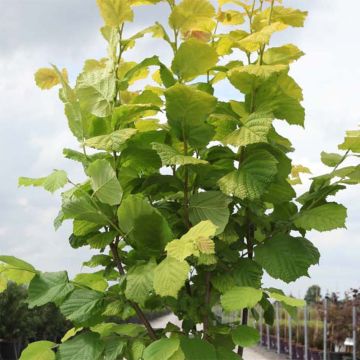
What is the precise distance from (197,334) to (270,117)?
799 mm

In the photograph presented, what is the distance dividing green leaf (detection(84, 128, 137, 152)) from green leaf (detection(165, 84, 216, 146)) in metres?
0.17

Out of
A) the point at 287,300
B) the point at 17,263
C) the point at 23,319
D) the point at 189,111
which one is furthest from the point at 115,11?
the point at 23,319

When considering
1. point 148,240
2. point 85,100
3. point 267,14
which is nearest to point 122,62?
point 85,100

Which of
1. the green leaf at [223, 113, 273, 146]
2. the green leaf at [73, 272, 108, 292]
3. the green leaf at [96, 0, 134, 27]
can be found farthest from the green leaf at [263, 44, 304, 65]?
the green leaf at [73, 272, 108, 292]

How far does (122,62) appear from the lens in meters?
2.47

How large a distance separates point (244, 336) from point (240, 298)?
205 millimetres

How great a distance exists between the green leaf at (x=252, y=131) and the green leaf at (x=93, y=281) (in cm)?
73

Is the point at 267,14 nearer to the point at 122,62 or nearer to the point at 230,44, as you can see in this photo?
the point at 230,44

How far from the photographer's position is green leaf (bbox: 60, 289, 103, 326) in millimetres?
2064

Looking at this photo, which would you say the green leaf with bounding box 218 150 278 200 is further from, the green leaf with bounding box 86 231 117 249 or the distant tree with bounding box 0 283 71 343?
the distant tree with bounding box 0 283 71 343

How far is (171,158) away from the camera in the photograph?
197 cm

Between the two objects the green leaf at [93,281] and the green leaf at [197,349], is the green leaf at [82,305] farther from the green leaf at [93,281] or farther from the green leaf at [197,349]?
the green leaf at [197,349]

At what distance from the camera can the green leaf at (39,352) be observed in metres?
2.20

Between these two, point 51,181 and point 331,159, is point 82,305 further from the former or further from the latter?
point 331,159
